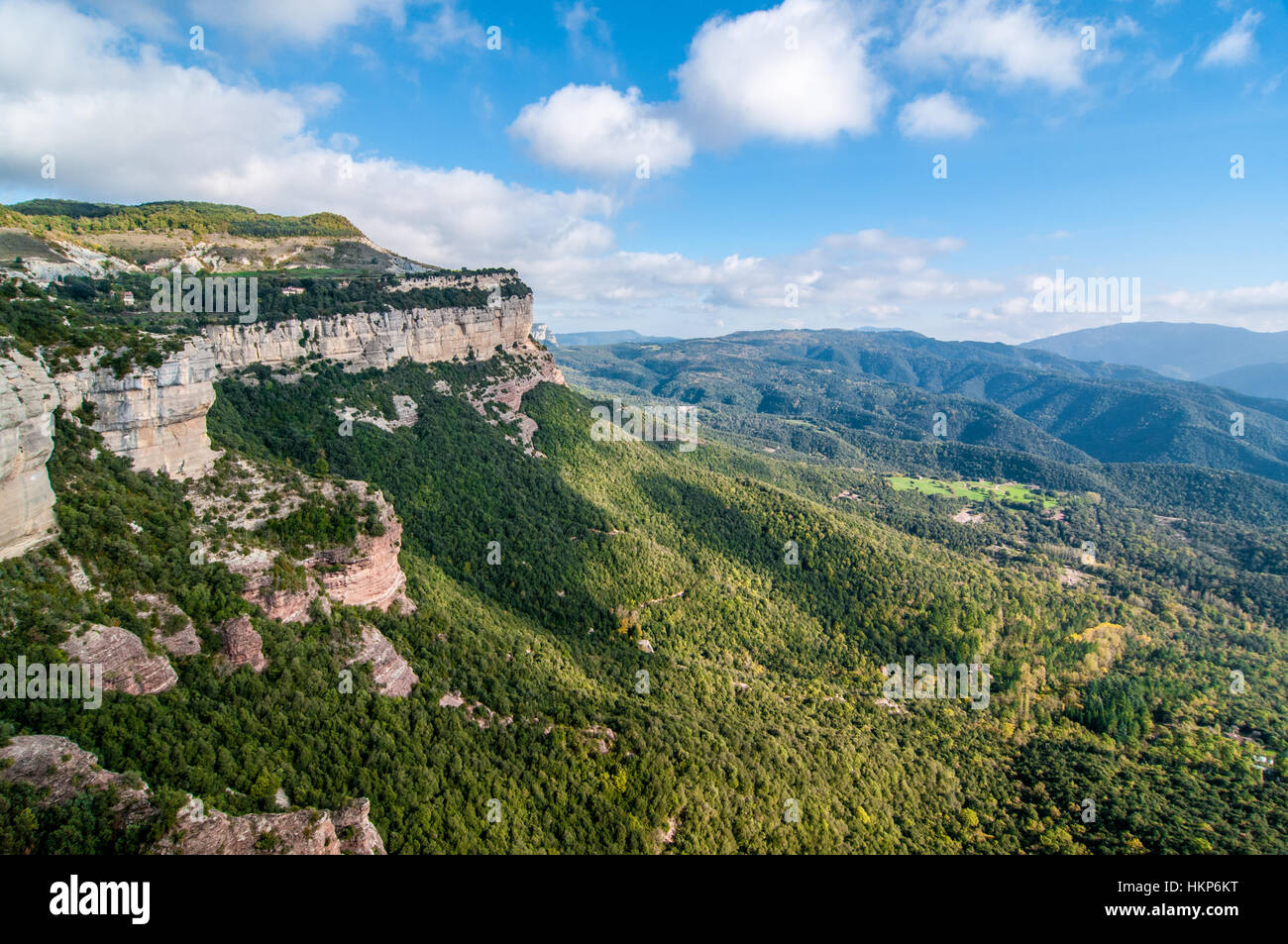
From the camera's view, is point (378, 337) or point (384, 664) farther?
point (378, 337)

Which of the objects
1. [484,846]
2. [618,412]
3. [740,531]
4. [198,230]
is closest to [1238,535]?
[740,531]

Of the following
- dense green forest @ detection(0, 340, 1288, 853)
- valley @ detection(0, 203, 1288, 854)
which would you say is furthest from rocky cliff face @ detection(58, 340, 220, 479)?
dense green forest @ detection(0, 340, 1288, 853)

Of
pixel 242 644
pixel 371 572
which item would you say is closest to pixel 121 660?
pixel 242 644

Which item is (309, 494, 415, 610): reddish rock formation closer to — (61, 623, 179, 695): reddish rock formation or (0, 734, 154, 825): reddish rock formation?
(61, 623, 179, 695): reddish rock formation

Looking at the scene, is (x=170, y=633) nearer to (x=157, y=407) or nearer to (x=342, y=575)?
(x=342, y=575)
